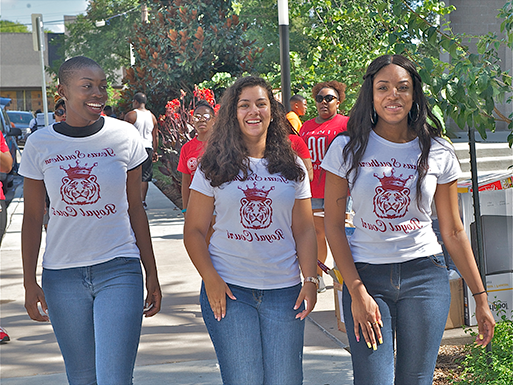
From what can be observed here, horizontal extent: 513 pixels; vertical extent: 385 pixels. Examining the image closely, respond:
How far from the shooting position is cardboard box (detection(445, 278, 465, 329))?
4773mm

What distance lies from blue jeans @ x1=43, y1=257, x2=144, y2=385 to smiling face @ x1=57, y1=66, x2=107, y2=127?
669mm

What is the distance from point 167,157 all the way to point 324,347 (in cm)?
916

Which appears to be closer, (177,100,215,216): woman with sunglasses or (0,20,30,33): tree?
(177,100,215,216): woman with sunglasses

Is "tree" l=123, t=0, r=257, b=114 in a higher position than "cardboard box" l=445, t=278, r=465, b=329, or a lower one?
higher

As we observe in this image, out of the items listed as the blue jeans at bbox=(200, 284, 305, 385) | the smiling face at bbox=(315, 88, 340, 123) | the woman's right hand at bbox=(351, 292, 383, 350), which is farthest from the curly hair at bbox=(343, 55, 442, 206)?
the smiling face at bbox=(315, 88, 340, 123)

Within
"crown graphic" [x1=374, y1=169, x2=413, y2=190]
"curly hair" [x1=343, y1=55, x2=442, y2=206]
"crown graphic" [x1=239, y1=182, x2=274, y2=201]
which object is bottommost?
"crown graphic" [x1=239, y1=182, x2=274, y2=201]

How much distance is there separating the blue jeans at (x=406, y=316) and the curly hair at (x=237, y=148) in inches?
21.9

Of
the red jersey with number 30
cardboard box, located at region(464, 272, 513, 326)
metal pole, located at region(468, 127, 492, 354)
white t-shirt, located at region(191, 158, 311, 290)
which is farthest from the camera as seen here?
the red jersey with number 30

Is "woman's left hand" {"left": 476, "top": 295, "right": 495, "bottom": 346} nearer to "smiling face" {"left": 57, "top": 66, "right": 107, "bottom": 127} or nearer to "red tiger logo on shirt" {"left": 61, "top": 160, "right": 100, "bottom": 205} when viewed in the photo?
"red tiger logo on shirt" {"left": 61, "top": 160, "right": 100, "bottom": 205}

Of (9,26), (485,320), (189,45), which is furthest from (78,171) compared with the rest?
(9,26)

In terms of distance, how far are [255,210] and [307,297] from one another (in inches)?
17.4

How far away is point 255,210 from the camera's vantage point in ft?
9.00

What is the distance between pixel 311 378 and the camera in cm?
425

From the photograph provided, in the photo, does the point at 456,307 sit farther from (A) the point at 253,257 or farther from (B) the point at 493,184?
(A) the point at 253,257
